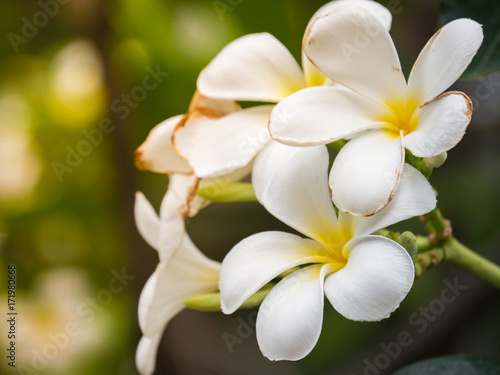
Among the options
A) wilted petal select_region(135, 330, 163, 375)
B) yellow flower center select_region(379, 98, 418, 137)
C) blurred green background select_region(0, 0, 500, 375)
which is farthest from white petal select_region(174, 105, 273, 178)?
blurred green background select_region(0, 0, 500, 375)

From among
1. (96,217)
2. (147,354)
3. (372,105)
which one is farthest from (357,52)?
(96,217)

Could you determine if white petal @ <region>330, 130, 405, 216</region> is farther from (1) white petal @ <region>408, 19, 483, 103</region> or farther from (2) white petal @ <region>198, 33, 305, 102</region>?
(2) white petal @ <region>198, 33, 305, 102</region>

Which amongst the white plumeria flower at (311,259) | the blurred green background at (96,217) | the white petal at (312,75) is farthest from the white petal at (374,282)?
the blurred green background at (96,217)

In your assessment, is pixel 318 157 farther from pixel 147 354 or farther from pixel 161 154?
pixel 147 354

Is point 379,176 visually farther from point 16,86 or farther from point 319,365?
point 16,86

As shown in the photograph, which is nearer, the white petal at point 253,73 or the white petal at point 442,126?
the white petal at point 442,126

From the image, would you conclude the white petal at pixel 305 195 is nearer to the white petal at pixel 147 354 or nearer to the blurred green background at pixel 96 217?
the white petal at pixel 147 354

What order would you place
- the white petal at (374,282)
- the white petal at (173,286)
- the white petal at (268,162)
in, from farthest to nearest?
the white petal at (173,286) → the white petal at (268,162) → the white petal at (374,282)
